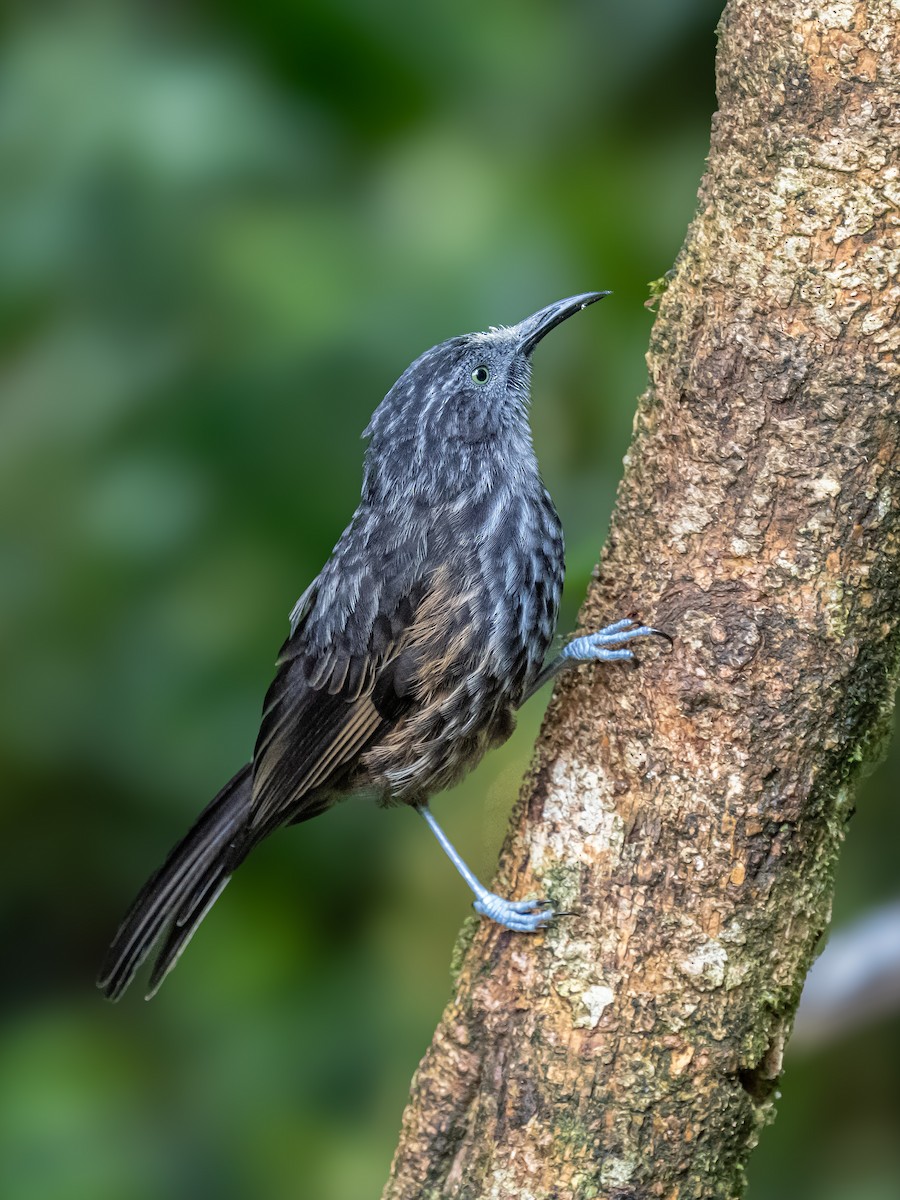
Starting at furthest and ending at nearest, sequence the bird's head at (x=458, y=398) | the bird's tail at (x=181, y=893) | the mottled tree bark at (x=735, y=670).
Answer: the bird's head at (x=458, y=398), the bird's tail at (x=181, y=893), the mottled tree bark at (x=735, y=670)

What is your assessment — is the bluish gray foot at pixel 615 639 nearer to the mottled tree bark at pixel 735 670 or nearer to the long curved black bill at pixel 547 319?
the mottled tree bark at pixel 735 670

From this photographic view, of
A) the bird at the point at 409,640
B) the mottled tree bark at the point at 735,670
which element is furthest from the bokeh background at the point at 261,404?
the mottled tree bark at the point at 735,670

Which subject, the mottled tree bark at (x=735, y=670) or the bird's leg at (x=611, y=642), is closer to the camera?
the mottled tree bark at (x=735, y=670)

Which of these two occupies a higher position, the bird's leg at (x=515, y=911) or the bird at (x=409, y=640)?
the bird at (x=409, y=640)

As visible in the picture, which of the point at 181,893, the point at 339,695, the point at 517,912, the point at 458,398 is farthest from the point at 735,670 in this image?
the point at 181,893

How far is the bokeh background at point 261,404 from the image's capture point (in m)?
3.56

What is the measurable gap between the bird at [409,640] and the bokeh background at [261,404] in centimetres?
22

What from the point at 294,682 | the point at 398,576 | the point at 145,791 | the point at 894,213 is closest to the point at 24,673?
the point at 145,791

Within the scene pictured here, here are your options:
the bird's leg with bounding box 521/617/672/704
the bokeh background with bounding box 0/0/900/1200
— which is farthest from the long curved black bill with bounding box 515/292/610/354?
the bird's leg with bounding box 521/617/672/704

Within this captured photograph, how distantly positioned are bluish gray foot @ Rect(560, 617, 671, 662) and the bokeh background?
0.79 metres

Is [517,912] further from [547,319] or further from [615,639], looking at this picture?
[547,319]

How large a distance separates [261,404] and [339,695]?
0.81 meters

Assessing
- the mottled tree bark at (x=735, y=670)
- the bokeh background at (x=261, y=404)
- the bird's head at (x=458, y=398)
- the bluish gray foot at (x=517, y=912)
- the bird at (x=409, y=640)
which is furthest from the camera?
the bokeh background at (x=261, y=404)

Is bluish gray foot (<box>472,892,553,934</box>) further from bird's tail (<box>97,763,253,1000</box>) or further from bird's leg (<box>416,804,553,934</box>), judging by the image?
bird's tail (<box>97,763,253,1000</box>)
